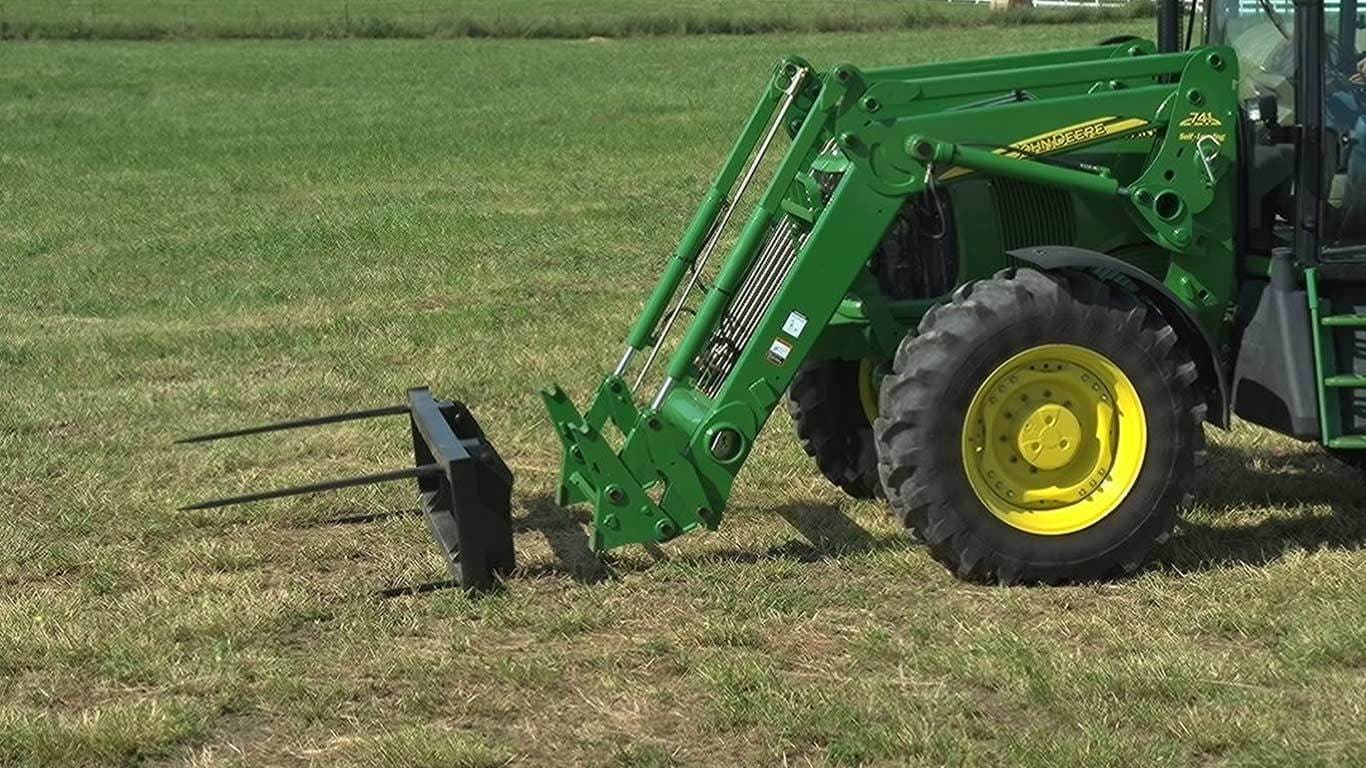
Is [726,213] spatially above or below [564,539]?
above

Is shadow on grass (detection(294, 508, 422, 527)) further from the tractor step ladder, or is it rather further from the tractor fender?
the tractor step ladder

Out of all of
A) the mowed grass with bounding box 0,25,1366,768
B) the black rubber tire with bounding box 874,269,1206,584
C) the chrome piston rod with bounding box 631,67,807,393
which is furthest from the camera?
the chrome piston rod with bounding box 631,67,807,393

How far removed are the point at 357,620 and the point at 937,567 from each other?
1971 mm

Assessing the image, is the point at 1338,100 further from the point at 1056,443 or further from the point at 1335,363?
the point at 1056,443

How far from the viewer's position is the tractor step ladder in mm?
6473

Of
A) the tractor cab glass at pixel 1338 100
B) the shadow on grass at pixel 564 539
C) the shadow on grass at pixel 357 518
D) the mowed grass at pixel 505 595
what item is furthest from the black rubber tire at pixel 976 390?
the shadow on grass at pixel 357 518

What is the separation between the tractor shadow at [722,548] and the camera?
681cm

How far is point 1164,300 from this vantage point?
6523 millimetres

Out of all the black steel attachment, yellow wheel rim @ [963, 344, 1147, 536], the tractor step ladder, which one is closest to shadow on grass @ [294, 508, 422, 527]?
the black steel attachment

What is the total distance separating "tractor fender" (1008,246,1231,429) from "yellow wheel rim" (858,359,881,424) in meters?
1.18

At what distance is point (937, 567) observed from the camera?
6.71 meters

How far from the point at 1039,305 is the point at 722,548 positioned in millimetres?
1529

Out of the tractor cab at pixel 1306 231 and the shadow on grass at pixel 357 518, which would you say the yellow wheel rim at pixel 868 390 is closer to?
the tractor cab at pixel 1306 231

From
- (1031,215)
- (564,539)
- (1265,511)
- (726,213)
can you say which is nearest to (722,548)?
(564,539)
